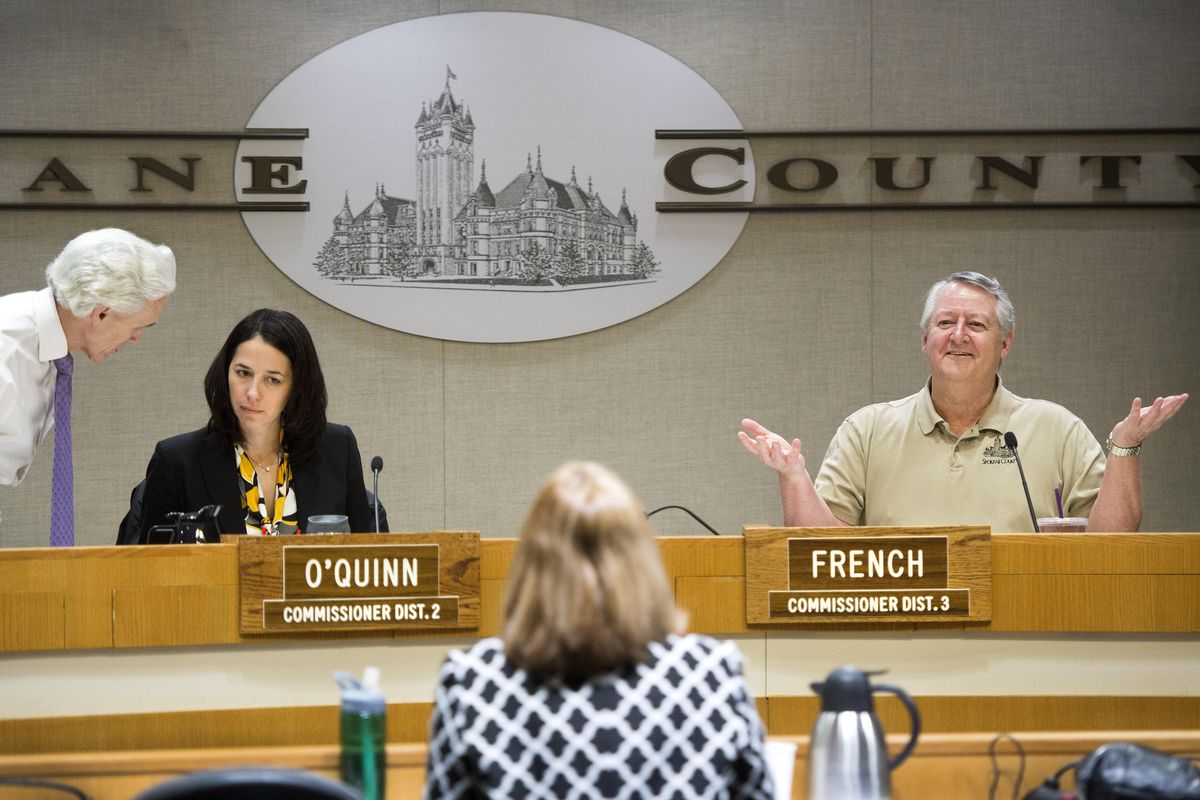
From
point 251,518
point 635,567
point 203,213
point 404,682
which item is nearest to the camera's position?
point 635,567

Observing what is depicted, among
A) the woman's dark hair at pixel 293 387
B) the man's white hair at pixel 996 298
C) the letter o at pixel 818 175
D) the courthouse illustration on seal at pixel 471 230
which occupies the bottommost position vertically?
the woman's dark hair at pixel 293 387

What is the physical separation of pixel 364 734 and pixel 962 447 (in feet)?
6.21

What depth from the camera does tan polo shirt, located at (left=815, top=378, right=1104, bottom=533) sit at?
3047 mm

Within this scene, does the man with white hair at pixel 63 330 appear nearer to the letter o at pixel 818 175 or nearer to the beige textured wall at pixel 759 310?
the beige textured wall at pixel 759 310

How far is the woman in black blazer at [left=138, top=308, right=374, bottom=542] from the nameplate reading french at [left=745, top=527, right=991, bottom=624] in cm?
126

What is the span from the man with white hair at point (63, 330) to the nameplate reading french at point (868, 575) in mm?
1607

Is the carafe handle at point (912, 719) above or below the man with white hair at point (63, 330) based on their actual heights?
below

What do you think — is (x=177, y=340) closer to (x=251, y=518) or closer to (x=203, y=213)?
(x=203, y=213)

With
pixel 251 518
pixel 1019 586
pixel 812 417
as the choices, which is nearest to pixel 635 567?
pixel 1019 586

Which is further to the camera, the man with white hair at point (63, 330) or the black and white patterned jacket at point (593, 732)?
the man with white hair at point (63, 330)

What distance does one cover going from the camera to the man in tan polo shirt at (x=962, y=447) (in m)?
3.05

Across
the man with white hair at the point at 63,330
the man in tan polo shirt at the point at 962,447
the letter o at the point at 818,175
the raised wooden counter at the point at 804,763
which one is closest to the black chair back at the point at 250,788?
the raised wooden counter at the point at 804,763

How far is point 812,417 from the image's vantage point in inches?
167

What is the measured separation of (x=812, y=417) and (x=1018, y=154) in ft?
3.90
